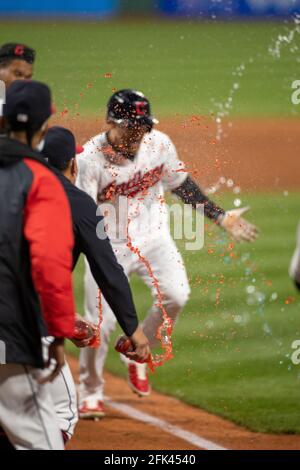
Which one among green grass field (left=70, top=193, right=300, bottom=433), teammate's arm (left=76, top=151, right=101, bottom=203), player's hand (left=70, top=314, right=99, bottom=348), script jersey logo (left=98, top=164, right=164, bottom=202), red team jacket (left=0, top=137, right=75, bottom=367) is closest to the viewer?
red team jacket (left=0, top=137, right=75, bottom=367)

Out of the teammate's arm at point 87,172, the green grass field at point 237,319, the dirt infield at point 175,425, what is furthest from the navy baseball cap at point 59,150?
the green grass field at point 237,319

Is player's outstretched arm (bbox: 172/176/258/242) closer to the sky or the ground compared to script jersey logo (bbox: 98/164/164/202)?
closer to the ground

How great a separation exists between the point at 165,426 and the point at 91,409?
Answer: 481mm

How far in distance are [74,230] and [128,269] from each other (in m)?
2.32

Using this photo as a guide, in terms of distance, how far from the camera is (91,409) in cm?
595

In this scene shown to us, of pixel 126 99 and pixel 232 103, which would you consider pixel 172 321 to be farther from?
pixel 232 103

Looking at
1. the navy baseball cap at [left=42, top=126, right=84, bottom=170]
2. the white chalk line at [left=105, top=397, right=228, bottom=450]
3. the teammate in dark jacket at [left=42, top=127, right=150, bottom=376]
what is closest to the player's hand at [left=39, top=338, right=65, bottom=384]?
the teammate in dark jacket at [left=42, top=127, right=150, bottom=376]

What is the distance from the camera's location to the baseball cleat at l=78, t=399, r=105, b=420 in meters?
5.94

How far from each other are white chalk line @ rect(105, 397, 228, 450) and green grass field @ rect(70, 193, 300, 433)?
37cm

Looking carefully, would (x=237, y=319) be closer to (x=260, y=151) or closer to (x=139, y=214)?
(x=139, y=214)

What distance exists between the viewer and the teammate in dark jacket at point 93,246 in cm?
394

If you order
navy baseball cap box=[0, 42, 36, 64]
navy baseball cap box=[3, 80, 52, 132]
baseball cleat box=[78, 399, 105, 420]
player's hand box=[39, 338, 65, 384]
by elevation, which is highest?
navy baseball cap box=[3, 80, 52, 132]
